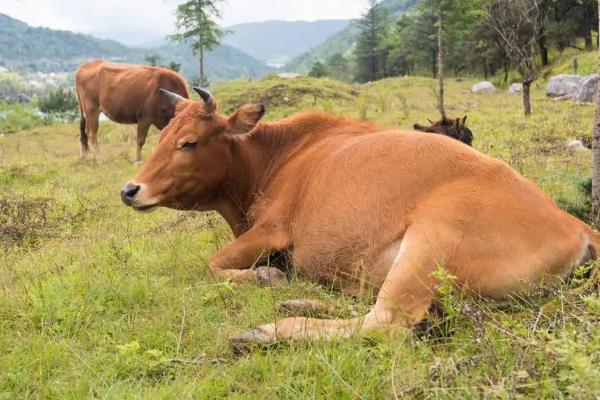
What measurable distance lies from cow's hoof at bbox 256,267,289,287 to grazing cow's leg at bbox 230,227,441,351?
1107 millimetres

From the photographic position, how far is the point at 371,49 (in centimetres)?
8450

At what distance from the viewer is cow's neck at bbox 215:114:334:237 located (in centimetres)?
588

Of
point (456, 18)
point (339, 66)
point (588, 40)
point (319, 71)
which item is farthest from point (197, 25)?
point (339, 66)

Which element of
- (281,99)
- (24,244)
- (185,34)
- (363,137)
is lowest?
(24,244)

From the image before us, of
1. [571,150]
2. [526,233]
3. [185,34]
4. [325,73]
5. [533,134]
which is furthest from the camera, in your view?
[325,73]

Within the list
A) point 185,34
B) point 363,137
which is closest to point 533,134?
point 363,137

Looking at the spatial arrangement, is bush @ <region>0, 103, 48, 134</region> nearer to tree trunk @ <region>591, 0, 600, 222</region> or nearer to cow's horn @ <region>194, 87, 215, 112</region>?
cow's horn @ <region>194, 87, 215, 112</region>

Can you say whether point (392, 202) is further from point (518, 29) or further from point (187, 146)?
point (518, 29)

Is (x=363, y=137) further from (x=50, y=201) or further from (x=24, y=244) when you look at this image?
(x=50, y=201)

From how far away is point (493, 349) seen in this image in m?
2.85

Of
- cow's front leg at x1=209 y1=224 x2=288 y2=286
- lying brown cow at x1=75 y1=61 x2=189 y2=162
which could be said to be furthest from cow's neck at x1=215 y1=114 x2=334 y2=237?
lying brown cow at x1=75 y1=61 x2=189 y2=162

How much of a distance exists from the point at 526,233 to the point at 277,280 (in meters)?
2.00

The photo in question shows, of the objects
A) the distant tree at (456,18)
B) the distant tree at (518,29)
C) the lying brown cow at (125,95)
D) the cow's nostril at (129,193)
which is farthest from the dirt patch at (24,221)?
the distant tree at (456,18)

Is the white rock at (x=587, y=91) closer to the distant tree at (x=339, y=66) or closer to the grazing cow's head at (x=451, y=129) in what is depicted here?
the grazing cow's head at (x=451, y=129)
